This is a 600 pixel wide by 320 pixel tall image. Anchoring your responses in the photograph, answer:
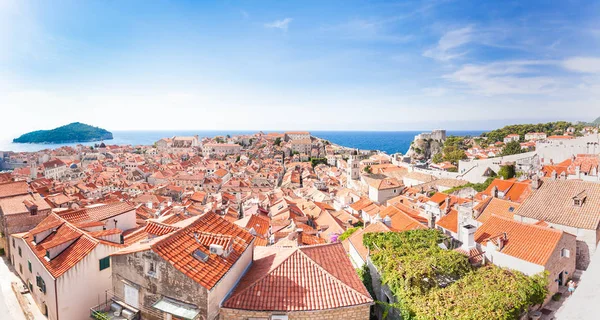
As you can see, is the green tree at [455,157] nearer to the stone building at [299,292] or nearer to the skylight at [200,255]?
the stone building at [299,292]

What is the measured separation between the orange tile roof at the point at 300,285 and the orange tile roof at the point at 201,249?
78 centimetres

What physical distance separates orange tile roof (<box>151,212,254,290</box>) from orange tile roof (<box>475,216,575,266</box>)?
10.1 m

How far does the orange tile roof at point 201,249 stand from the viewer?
27.1ft

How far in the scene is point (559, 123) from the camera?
305ft

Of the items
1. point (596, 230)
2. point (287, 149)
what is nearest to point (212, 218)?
point (596, 230)

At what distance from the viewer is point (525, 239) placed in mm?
12984

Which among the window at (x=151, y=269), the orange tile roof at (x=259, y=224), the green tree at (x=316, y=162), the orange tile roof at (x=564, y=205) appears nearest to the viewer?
the window at (x=151, y=269)

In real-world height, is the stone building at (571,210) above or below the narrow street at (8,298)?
above

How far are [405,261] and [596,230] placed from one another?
10414mm

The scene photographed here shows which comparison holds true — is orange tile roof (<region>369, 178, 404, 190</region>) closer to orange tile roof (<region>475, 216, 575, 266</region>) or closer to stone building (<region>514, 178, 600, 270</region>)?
stone building (<region>514, 178, 600, 270</region>)

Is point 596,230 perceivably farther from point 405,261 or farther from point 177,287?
point 177,287

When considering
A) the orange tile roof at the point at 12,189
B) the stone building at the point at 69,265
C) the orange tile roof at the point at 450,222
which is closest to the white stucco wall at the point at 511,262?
the orange tile roof at the point at 450,222

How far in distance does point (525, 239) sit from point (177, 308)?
13015 mm

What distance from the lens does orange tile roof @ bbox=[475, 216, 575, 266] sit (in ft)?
39.6
